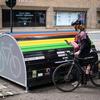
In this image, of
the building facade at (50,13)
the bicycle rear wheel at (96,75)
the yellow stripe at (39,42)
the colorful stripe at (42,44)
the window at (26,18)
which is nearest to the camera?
the colorful stripe at (42,44)

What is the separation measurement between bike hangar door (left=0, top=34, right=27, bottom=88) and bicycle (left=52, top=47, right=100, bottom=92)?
0.76 meters

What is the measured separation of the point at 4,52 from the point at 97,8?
3269 cm

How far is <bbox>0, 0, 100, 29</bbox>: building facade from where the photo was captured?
113 ft

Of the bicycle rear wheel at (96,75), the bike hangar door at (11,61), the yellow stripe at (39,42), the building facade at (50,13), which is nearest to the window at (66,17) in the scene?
the building facade at (50,13)

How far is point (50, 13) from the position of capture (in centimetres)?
3653

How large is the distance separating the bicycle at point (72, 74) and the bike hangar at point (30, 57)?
27 cm

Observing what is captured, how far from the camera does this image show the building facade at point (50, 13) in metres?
Result: 34.5

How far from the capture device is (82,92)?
7.67m

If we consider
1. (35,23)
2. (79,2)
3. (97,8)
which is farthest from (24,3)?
(97,8)

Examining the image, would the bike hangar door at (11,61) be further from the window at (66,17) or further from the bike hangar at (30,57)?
the window at (66,17)

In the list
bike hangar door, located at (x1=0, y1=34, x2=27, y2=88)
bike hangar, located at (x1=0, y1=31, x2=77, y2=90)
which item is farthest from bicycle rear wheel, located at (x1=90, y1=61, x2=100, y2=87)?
bike hangar door, located at (x1=0, y1=34, x2=27, y2=88)

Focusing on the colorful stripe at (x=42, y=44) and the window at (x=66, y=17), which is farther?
the window at (x=66, y=17)

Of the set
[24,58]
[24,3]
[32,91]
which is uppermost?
[24,3]

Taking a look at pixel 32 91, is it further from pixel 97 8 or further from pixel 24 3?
pixel 97 8
